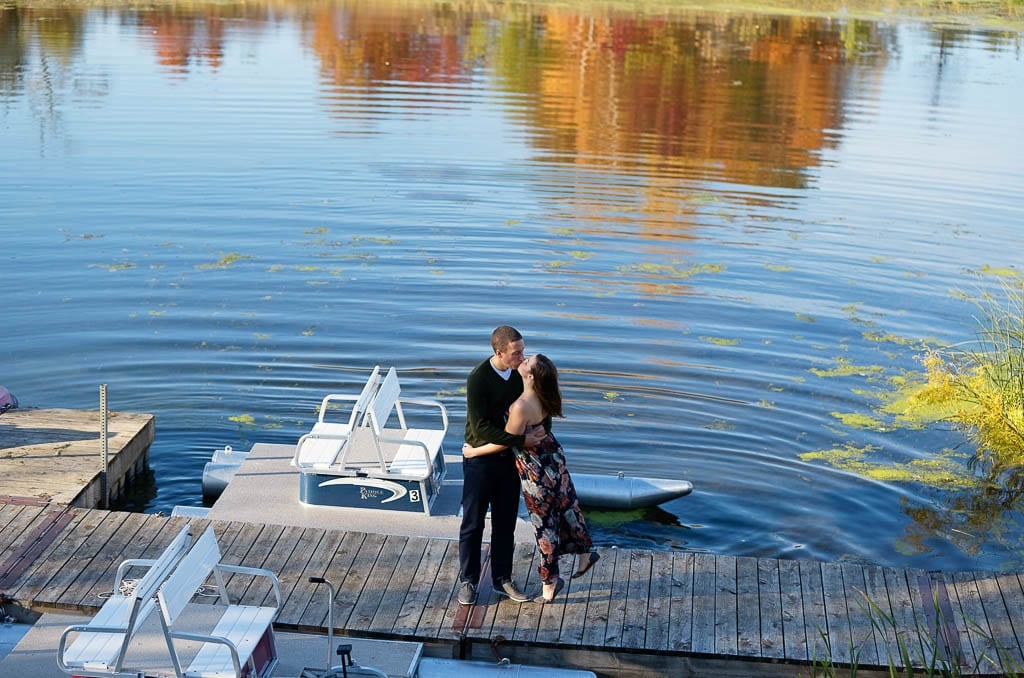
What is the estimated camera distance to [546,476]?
7754mm

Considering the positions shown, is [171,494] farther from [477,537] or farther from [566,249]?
[566,249]

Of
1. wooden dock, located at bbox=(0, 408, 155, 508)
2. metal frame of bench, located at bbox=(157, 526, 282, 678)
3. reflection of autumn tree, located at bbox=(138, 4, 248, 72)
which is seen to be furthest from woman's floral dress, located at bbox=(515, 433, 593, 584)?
reflection of autumn tree, located at bbox=(138, 4, 248, 72)

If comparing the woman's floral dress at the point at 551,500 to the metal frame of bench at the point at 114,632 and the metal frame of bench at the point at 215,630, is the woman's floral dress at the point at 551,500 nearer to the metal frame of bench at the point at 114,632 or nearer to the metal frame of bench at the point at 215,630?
the metal frame of bench at the point at 215,630

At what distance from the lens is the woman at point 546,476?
24.5ft

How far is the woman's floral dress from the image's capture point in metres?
7.73

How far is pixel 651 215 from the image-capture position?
2205 centimetres

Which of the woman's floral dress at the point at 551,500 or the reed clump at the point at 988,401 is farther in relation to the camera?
the reed clump at the point at 988,401

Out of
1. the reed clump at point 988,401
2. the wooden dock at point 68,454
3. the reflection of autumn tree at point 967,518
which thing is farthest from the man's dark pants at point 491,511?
the reed clump at point 988,401

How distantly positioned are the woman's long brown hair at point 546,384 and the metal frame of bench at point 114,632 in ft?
7.59

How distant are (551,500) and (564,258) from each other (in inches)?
465

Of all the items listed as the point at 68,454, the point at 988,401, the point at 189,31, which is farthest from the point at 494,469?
the point at 189,31

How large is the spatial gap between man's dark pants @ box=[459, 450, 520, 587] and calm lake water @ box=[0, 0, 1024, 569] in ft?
9.33

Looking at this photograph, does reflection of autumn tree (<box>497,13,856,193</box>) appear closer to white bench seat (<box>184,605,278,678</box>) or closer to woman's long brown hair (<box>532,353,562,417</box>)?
woman's long brown hair (<box>532,353,562,417</box>)

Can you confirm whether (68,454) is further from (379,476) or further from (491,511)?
(491,511)
